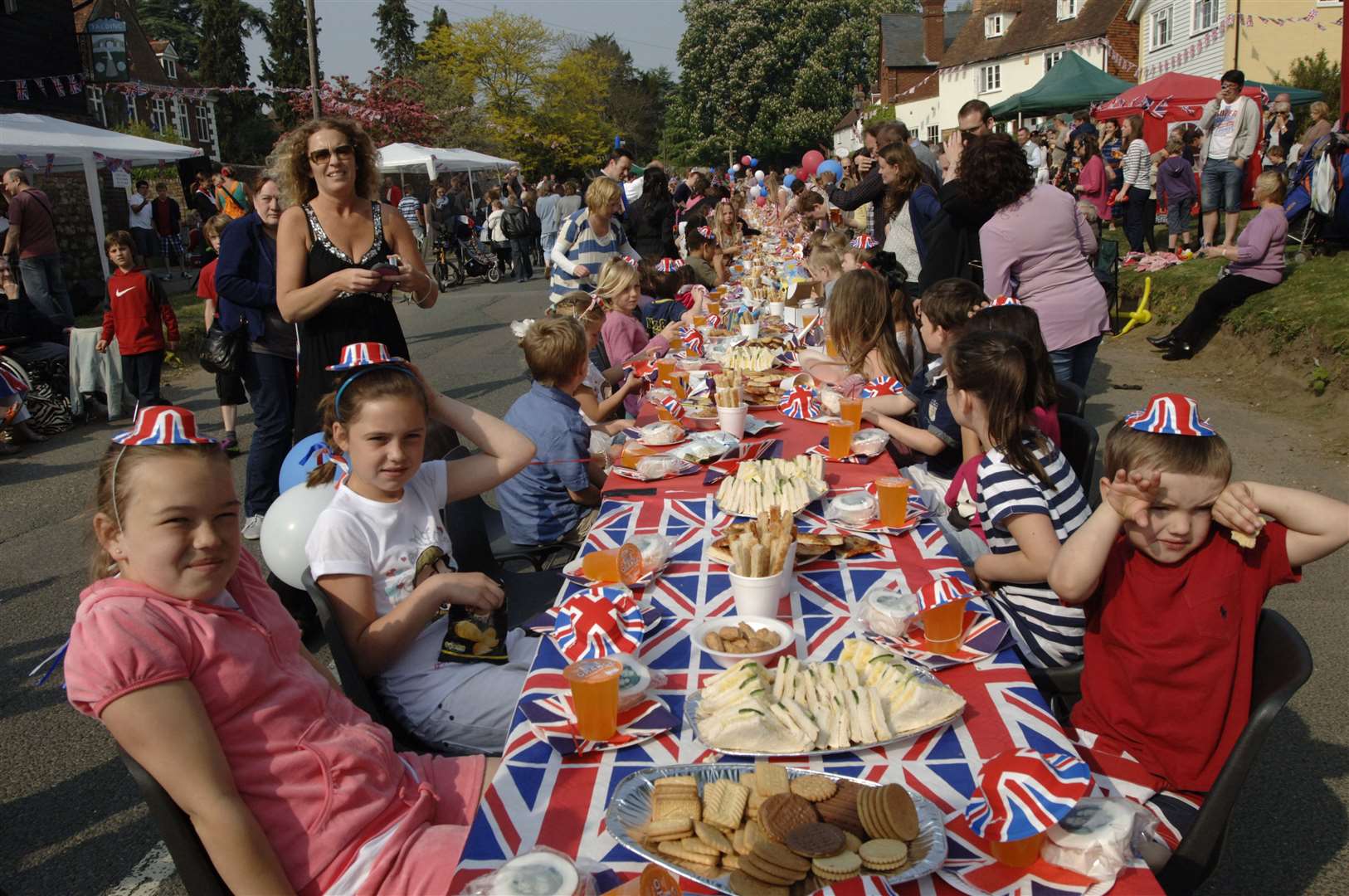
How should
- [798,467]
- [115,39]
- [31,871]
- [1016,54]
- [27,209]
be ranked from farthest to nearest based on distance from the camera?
[1016,54] → [115,39] → [27,209] → [798,467] → [31,871]

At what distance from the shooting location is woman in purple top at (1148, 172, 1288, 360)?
8.60 metres

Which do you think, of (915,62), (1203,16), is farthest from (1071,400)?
(915,62)

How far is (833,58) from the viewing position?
53.8m

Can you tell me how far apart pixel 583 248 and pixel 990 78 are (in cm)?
4154

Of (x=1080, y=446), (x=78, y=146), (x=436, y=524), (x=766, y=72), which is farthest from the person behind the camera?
(x=766, y=72)

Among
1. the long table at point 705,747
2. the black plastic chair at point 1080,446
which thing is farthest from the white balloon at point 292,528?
the black plastic chair at point 1080,446

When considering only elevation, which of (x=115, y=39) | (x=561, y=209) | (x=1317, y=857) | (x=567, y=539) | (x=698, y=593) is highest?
(x=115, y=39)

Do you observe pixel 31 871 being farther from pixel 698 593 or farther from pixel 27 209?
pixel 27 209

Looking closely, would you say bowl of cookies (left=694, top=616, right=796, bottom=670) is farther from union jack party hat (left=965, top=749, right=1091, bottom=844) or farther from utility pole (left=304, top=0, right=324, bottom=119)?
utility pole (left=304, top=0, right=324, bottom=119)

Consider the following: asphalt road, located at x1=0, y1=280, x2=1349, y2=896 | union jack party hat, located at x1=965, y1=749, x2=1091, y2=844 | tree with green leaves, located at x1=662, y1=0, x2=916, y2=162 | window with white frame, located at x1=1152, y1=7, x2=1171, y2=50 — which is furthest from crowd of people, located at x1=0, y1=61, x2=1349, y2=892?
tree with green leaves, located at x1=662, y1=0, x2=916, y2=162

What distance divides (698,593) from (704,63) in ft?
185

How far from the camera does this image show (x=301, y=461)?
393 cm

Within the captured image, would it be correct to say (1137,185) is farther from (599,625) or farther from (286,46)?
(286,46)

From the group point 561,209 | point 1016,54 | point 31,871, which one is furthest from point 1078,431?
point 1016,54
